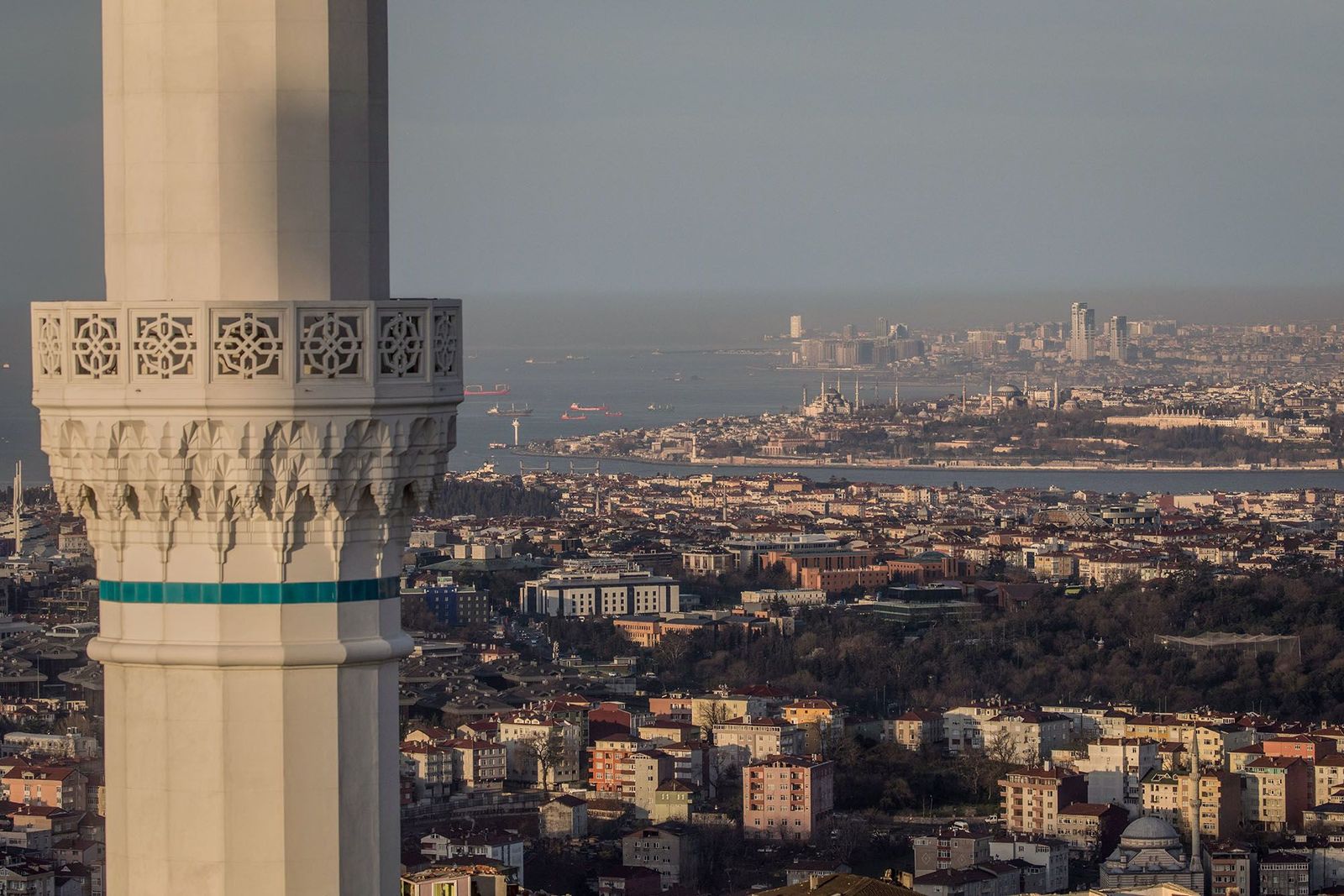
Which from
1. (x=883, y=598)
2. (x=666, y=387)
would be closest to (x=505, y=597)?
(x=883, y=598)

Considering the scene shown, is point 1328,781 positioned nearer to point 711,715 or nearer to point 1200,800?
point 1200,800

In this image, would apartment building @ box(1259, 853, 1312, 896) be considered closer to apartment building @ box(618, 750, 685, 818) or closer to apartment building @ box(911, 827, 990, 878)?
apartment building @ box(911, 827, 990, 878)

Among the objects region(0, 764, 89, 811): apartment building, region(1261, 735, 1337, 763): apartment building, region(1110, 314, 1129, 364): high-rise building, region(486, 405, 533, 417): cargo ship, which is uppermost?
region(1110, 314, 1129, 364): high-rise building

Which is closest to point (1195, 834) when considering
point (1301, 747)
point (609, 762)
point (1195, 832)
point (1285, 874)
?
point (1195, 832)

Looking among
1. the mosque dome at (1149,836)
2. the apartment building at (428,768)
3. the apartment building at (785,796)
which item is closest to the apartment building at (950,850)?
the mosque dome at (1149,836)

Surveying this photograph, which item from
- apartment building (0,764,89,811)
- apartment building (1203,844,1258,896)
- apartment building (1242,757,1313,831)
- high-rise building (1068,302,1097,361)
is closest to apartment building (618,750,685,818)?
apartment building (1242,757,1313,831)

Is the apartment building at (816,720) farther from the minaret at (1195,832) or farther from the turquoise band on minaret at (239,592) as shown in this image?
the turquoise band on minaret at (239,592)
